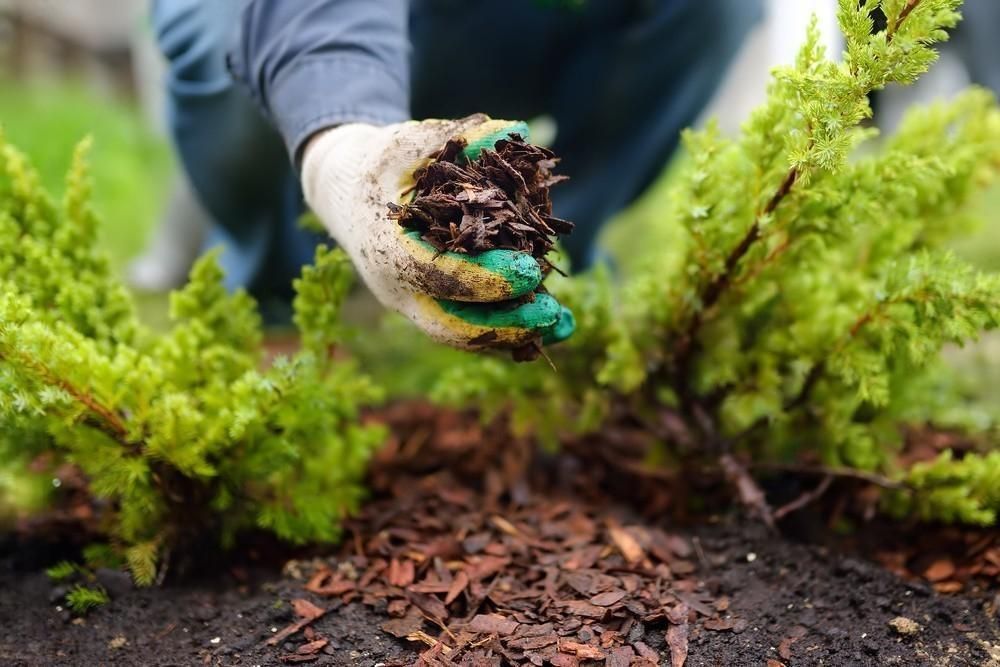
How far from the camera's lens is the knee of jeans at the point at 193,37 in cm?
258

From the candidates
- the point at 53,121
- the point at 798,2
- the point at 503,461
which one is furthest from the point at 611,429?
the point at 53,121

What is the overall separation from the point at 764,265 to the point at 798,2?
2.56 m

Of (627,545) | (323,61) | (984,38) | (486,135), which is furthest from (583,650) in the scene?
(984,38)

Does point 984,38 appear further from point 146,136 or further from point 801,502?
point 146,136

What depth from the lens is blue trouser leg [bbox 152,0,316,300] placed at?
2625mm

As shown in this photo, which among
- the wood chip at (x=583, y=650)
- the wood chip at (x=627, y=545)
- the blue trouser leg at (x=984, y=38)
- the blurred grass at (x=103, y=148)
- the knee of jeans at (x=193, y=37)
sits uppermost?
the blurred grass at (x=103, y=148)

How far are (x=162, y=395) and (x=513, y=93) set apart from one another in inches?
86.2

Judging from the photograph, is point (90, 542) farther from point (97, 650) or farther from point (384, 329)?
point (384, 329)

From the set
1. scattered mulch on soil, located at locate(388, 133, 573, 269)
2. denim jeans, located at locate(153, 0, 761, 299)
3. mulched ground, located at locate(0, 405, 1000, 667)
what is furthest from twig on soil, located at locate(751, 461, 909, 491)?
denim jeans, located at locate(153, 0, 761, 299)

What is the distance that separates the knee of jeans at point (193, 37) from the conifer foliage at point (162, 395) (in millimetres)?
881

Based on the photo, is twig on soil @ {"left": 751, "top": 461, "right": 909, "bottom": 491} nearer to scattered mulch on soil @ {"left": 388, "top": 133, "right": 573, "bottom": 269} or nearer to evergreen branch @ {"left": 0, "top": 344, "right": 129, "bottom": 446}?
scattered mulch on soil @ {"left": 388, "top": 133, "right": 573, "bottom": 269}

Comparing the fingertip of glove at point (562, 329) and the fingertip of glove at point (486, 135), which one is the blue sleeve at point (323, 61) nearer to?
the fingertip of glove at point (486, 135)

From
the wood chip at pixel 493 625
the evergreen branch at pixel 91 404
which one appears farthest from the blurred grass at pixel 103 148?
the wood chip at pixel 493 625

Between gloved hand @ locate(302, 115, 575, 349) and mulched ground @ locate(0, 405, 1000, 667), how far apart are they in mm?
535
